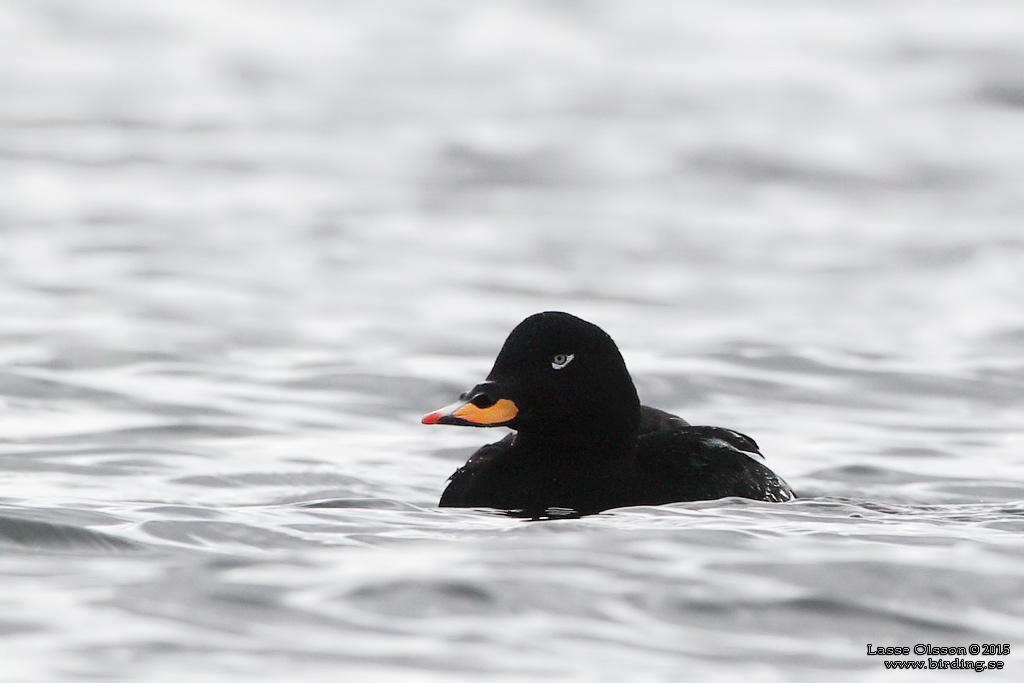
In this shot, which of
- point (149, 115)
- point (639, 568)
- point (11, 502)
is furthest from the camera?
point (149, 115)

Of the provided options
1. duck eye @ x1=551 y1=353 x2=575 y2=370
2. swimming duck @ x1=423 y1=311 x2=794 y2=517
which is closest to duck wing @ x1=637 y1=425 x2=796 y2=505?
swimming duck @ x1=423 y1=311 x2=794 y2=517

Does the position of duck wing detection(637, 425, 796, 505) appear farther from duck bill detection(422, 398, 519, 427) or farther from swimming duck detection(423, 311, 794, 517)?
duck bill detection(422, 398, 519, 427)

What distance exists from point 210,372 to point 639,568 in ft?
17.8

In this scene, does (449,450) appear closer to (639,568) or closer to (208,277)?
(639,568)

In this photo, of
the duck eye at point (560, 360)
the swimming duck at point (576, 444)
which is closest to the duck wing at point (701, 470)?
the swimming duck at point (576, 444)

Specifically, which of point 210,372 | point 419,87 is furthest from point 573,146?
point 210,372

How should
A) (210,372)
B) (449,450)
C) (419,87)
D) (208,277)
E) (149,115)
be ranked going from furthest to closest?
(419,87)
(149,115)
(208,277)
(210,372)
(449,450)

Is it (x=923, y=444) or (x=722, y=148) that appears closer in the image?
(x=923, y=444)

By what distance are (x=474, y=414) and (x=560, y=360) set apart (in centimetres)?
41

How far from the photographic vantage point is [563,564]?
581cm

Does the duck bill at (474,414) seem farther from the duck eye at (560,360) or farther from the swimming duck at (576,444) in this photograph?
the duck eye at (560,360)

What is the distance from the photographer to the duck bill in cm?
686

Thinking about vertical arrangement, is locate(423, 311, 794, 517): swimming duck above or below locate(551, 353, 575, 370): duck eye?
below

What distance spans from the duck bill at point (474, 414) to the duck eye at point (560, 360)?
0.71ft
